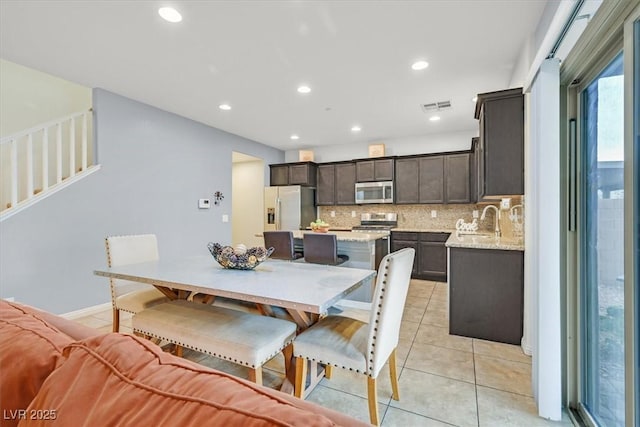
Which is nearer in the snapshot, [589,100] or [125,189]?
[589,100]

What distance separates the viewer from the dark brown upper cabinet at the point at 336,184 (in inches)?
236

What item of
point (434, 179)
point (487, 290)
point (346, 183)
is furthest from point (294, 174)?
point (487, 290)

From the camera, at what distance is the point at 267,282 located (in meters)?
1.73

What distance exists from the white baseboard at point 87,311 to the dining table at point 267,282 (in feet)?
5.24

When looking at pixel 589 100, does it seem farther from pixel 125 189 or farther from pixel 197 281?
pixel 125 189

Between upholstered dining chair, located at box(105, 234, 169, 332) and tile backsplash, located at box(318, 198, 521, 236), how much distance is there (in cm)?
429

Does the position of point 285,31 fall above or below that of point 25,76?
below

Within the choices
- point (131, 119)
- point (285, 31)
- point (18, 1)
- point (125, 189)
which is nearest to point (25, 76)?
point (131, 119)

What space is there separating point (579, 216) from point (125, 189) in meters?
4.41

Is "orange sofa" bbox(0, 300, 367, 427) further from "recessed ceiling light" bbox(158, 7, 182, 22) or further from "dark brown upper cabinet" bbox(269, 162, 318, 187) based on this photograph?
"dark brown upper cabinet" bbox(269, 162, 318, 187)

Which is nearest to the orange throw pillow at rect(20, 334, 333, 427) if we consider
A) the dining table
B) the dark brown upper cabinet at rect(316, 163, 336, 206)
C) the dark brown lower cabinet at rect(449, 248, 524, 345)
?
the dining table

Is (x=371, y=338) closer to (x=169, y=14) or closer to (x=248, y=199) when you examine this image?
(x=169, y=14)

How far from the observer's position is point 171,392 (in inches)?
19.5

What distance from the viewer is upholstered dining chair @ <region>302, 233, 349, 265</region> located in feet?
10.2
